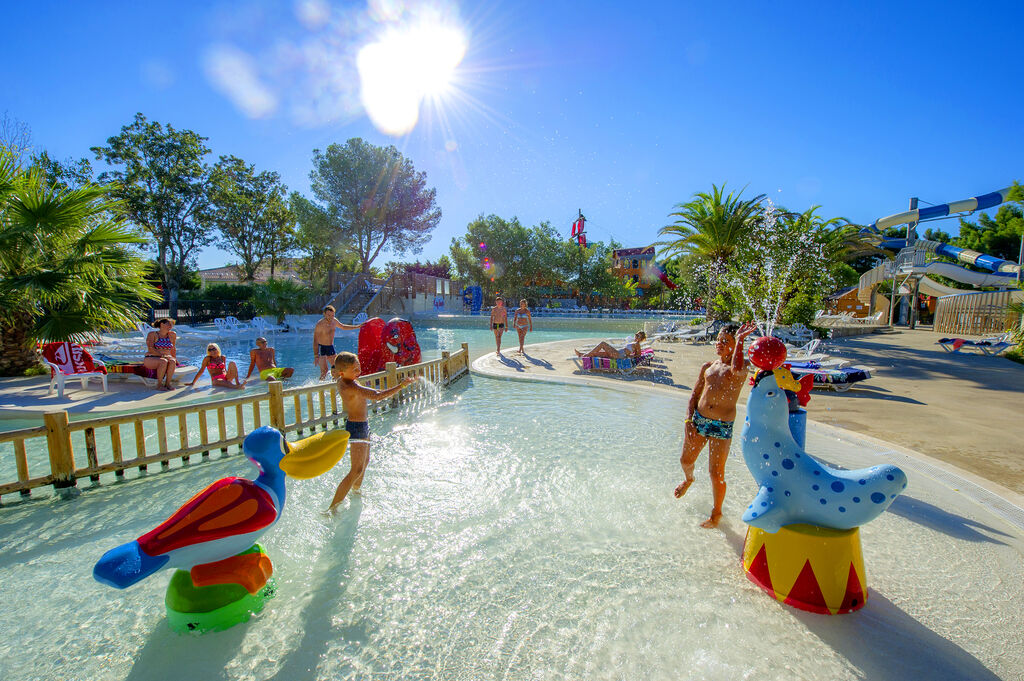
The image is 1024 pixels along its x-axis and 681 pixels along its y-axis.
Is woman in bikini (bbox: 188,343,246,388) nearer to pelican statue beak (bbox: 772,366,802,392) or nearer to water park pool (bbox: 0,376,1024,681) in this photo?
water park pool (bbox: 0,376,1024,681)

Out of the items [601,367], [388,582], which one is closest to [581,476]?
[388,582]

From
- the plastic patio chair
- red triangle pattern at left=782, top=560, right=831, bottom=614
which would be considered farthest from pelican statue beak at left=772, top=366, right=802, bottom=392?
the plastic patio chair

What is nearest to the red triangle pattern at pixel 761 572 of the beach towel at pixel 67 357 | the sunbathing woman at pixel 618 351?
the sunbathing woman at pixel 618 351

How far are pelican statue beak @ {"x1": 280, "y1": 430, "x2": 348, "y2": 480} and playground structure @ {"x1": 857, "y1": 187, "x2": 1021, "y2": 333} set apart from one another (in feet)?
92.2

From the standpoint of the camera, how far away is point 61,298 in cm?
686

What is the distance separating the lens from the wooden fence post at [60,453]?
166 inches

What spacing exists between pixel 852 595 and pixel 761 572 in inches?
18.5

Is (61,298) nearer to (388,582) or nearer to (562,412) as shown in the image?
(388,582)

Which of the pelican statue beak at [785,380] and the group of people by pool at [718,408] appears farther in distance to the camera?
the group of people by pool at [718,408]

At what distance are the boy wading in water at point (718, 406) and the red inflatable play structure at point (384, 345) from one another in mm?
5557

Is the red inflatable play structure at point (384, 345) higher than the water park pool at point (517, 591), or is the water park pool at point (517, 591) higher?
the red inflatable play structure at point (384, 345)

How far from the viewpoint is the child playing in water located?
3.82 meters

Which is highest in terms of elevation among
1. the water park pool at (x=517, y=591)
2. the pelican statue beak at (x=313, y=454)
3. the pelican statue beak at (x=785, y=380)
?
the pelican statue beak at (x=785, y=380)

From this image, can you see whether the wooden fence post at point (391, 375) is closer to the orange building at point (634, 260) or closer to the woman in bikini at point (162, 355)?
the woman in bikini at point (162, 355)
